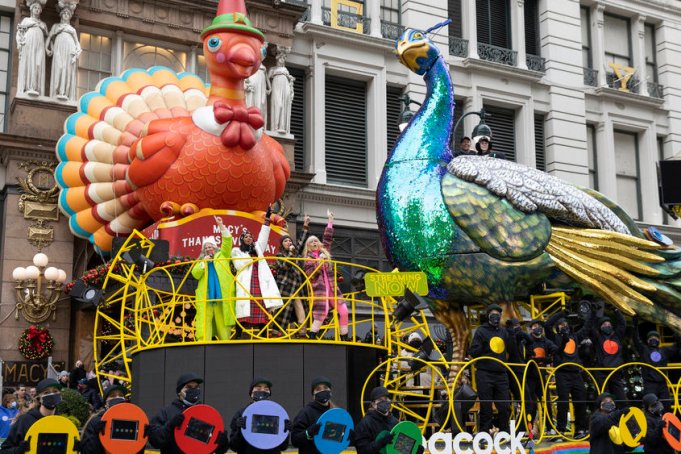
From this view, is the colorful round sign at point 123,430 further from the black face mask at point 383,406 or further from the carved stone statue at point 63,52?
the carved stone statue at point 63,52

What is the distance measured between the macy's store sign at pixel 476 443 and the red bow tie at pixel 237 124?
25.0 ft

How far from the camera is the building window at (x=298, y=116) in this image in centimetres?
2273

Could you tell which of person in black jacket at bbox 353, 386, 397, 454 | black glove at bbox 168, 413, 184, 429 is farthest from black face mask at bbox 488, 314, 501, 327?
black glove at bbox 168, 413, 184, 429

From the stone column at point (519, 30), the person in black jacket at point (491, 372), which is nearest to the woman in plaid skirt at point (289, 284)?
the person in black jacket at point (491, 372)

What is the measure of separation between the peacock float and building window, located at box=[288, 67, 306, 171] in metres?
8.92

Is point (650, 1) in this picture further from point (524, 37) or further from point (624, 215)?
point (624, 215)

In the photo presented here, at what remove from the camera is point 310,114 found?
2277 centimetres

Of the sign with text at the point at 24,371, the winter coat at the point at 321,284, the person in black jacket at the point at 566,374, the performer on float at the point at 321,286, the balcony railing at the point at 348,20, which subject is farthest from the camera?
the balcony railing at the point at 348,20

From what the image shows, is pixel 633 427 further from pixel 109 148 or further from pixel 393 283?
pixel 109 148

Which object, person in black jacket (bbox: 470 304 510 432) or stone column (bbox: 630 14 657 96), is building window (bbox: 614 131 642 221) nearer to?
stone column (bbox: 630 14 657 96)

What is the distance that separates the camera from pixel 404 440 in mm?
8602

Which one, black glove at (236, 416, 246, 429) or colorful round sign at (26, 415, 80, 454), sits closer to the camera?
colorful round sign at (26, 415, 80, 454)

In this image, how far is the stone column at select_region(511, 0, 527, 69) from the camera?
85.7 ft

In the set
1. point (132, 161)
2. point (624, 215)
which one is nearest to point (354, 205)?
point (132, 161)
